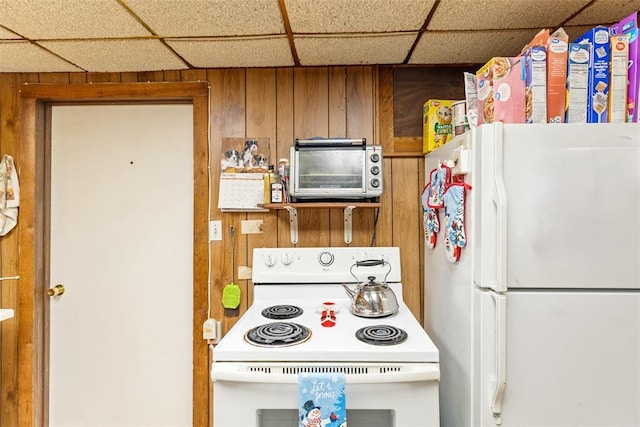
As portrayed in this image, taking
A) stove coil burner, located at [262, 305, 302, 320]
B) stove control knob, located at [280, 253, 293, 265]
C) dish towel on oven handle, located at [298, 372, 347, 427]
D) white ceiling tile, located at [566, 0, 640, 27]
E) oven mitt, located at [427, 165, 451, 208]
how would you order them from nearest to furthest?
dish towel on oven handle, located at [298, 372, 347, 427] < white ceiling tile, located at [566, 0, 640, 27] < oven mitt, located at [427, 165, 451, 208] < stove coil burner, located at [262, 305, 302, 320] < stove control knob, located at [280, 253, 293, 265]

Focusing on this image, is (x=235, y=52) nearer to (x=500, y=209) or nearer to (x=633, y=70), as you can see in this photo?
(x=500, y=209)

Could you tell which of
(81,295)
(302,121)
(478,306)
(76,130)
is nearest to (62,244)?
(81,295)

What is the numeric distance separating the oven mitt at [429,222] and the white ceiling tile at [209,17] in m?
0.98

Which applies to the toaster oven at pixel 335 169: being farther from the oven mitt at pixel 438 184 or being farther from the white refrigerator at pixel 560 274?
the white refrigerator at pixel 560 274

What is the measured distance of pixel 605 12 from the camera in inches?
55.4

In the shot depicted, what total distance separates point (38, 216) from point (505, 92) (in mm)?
Result: 2345

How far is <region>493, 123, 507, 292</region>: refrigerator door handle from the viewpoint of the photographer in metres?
1.15

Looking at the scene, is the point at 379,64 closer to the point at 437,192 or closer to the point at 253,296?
the point at 437,192

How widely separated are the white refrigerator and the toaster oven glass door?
1.95ft

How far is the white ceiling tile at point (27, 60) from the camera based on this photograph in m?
1.64

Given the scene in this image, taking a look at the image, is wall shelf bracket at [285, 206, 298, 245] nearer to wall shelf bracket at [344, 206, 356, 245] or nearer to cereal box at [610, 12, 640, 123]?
wall shelf bracket at [344, 206, 356, 245]

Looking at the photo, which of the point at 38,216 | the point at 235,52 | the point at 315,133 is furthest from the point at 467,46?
the point at 38,216

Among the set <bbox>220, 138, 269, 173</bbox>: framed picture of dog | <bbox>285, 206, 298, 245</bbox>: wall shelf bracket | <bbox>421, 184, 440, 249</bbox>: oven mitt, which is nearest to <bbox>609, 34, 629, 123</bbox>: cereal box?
<bbox>421, 184, 440, 249</bbox>: oven mitt

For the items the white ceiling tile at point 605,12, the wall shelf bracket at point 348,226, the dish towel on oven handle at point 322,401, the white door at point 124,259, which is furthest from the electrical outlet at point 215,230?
the white ceiling tile at point 605,12
